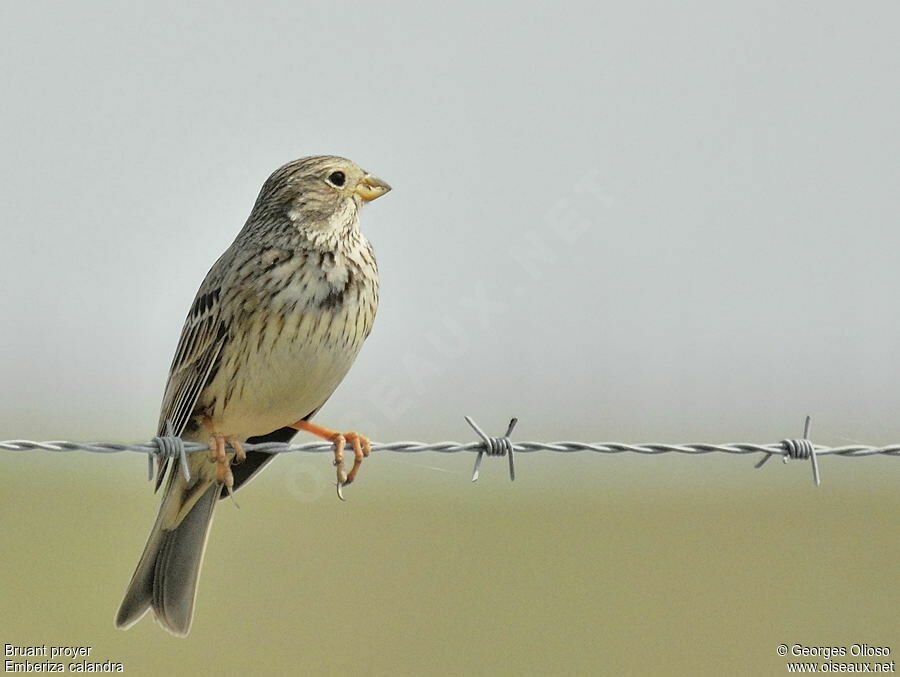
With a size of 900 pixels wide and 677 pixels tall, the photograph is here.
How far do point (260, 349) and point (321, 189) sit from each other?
0.93m

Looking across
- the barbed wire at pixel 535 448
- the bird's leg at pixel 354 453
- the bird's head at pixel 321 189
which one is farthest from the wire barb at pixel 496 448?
the bird's head at pixel 321 189

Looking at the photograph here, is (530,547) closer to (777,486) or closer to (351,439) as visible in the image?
(777,486)

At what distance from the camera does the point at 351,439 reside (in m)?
6.05

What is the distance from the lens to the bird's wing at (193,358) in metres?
6.05

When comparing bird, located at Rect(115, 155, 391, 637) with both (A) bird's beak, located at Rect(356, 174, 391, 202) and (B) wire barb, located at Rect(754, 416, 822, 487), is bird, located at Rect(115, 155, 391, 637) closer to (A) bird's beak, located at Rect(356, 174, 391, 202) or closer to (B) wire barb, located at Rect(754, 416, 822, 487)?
(A) bird's beak, located at Rect(356, 174, 391, 202)

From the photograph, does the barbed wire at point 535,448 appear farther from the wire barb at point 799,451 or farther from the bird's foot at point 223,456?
the bird's foot at point 223,456

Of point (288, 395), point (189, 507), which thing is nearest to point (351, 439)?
point (288, 395)

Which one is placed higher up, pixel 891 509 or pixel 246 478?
pixel 891 509

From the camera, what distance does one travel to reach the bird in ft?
19.5

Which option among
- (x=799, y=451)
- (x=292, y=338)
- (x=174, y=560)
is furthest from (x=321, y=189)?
(x=799, y=451)

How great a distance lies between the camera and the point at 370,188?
6523 mm

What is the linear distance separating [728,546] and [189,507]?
917 cm

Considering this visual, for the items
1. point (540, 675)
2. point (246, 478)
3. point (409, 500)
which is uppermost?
point (409, 500)

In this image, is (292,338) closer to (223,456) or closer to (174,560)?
(223,456)
